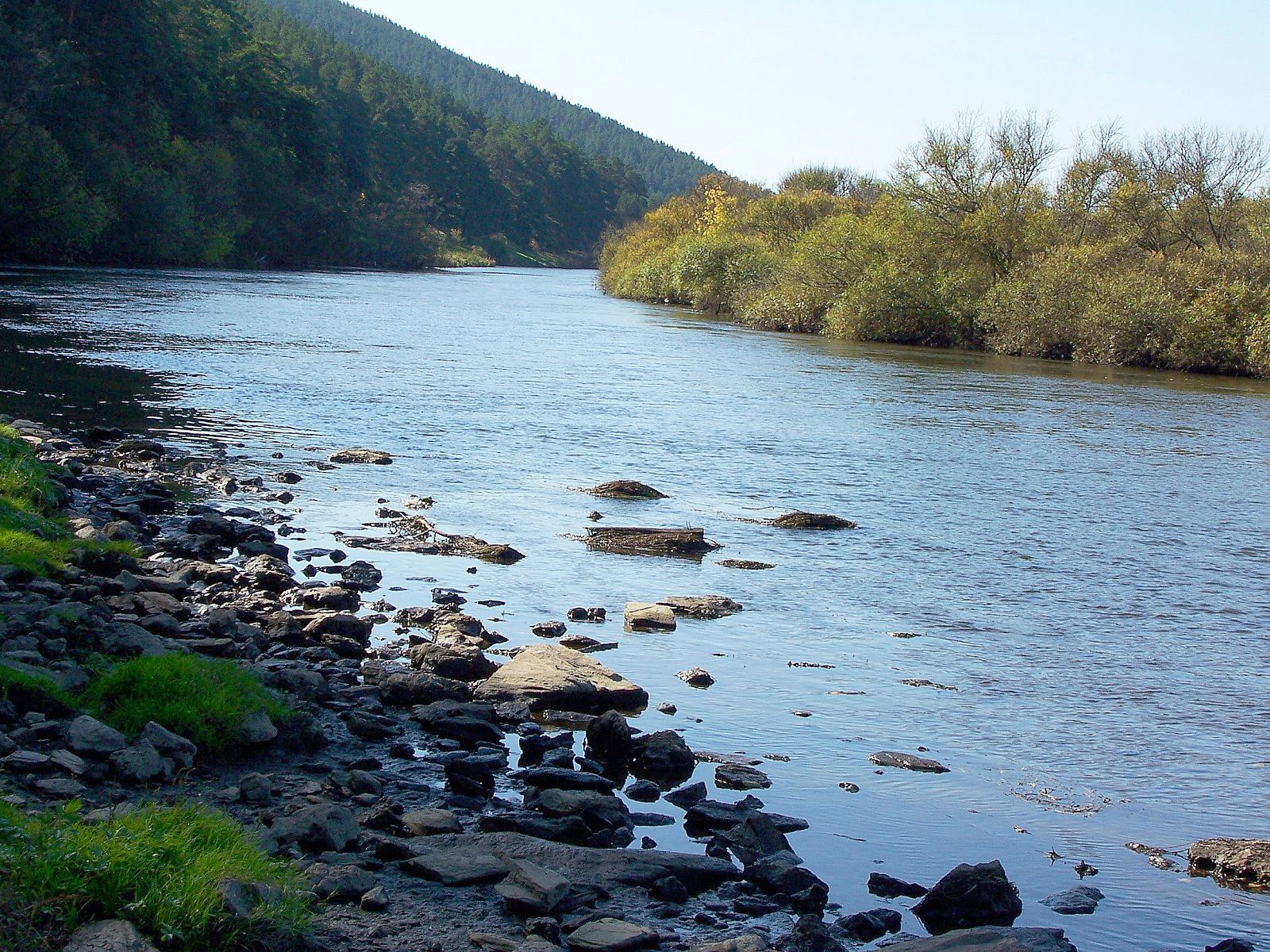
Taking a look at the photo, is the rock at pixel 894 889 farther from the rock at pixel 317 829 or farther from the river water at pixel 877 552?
the rock at pixel 317 829

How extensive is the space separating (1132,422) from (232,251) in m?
74.3

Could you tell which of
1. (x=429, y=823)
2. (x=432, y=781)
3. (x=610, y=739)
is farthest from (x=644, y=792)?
(x=429, y=823)

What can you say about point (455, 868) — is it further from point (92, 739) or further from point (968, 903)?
point (968, 903)

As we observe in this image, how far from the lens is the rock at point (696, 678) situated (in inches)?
394

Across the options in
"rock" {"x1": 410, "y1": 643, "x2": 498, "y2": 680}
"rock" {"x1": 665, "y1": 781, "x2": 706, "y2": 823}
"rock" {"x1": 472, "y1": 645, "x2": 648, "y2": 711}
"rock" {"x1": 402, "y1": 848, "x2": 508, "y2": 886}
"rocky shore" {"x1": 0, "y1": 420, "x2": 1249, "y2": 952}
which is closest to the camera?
"rocky shore" {"x1": 0, "y1": 420, "x2": 1249, "y2": 952}

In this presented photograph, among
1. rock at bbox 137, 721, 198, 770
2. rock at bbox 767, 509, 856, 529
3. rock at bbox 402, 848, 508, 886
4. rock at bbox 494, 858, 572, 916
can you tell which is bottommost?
rock at bbox 402, 848, 508, 886

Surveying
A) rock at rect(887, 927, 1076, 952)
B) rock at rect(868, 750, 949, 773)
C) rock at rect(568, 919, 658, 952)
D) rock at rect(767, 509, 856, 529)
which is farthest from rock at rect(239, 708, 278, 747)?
rock at rect(767, 509, 856, 529)

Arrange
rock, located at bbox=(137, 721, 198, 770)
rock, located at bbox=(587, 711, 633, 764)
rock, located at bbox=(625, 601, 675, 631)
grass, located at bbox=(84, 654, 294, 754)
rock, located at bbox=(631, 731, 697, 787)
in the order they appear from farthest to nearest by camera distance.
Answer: rock, located at bbox=(625, 601, 675, 631) → rock, located at bbox=(587, 711, 633, 764) → rock, located at bbox=(631, 731, 697, 787) → grass, located at bbox=(84, 654, 294, 754) → rock, located at bbox=(137, 721, 198, 770)

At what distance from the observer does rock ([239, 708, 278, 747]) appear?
741cm

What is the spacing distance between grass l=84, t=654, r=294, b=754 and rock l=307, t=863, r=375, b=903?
1.80 m

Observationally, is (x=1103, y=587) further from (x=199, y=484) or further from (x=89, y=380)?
(x=89, y=380)

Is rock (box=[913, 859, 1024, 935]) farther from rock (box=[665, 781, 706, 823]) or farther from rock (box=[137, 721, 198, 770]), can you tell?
rock (box=[137, 721, 198, 770])

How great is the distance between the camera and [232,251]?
298 ft

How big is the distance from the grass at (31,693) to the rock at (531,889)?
286 cm
